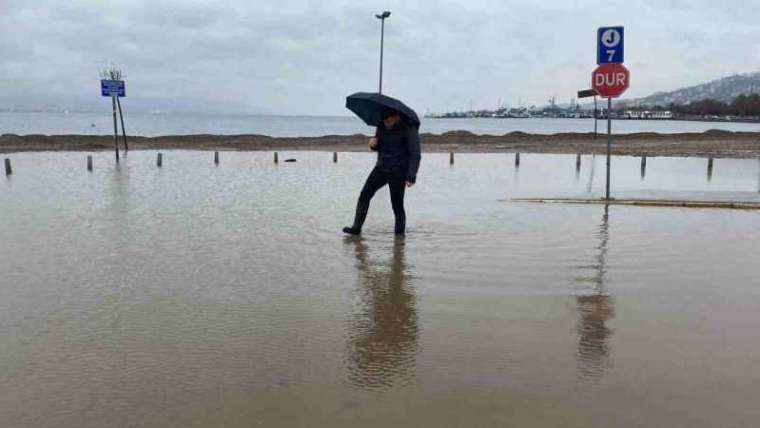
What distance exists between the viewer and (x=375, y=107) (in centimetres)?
973

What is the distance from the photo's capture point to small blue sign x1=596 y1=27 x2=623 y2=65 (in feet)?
40.5

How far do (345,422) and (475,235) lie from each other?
6408mm

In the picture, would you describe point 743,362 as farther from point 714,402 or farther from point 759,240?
point 759,240

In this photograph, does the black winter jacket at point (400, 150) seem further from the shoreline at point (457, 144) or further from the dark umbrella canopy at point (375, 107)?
the shoreline at point (457, 144)

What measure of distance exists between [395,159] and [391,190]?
466 mm

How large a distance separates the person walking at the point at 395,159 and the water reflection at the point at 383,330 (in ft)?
6.75

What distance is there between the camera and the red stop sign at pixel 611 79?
485 inches

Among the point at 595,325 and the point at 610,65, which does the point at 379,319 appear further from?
the point at 610,65

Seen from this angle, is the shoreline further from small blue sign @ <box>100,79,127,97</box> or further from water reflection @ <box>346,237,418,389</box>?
water reflection @ <box>346,237,418,389</box>

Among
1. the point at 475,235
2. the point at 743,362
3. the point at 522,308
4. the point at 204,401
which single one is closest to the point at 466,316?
the point at 522,308

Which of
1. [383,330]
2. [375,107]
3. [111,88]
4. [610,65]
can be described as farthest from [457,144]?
[383,330]

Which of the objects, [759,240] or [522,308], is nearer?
[522,308]

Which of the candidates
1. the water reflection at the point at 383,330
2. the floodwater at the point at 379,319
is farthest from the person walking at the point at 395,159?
the water reflection at the point at 383,330

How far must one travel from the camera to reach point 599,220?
1126 cm
